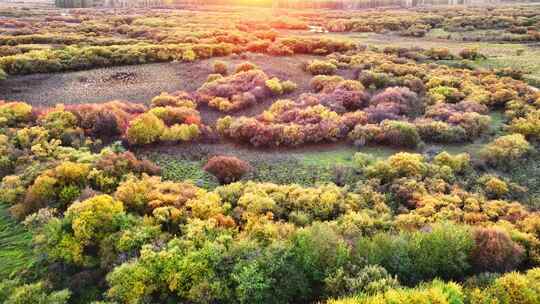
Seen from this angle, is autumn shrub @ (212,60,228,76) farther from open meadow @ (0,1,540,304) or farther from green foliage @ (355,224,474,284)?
green foliage @ (355,224,474,284)

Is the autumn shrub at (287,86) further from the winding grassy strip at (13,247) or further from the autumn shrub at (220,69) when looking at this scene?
the winding grassy strip at (13,247)

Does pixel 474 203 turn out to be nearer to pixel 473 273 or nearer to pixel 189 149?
pixel 473 273

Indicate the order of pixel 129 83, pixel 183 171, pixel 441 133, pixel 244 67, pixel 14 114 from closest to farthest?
pixel 183 171, pixel 441 133, pixel 14 114, pixel 129 83, pixel 244 67

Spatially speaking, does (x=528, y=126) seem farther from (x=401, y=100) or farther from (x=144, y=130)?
(x=144, y=130)

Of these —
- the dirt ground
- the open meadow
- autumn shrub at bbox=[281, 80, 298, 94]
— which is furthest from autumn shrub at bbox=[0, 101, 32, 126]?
autumn shrub at bbox=[281, 80, 298, 94]

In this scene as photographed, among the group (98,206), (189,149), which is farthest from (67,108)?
(98,206)

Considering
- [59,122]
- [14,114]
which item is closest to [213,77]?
[59,122]
